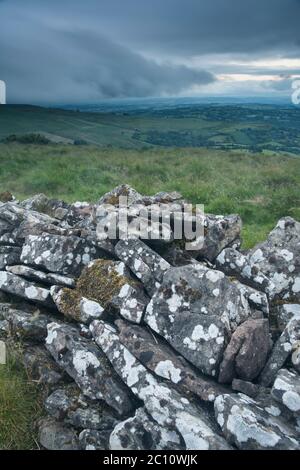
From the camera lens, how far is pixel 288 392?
514 cm

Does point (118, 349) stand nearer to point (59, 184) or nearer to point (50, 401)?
point (50, 401)

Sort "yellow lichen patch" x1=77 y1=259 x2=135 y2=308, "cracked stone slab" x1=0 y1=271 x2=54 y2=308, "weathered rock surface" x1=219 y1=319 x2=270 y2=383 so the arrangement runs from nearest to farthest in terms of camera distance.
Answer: "weathered rock surface" x1=219 y1=319 x2=270 y2=383 < "yellow lichen patch" x1=77 y1=259 x2=135 y2=308 < "cracked stone slab" x1=0 y1=271 x2=54 y2=308

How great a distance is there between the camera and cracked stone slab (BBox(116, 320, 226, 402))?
552cm

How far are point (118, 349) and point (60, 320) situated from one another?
1376 mm

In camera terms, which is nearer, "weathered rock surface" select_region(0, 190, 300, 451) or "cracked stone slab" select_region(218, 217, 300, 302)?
"weathered rock surface" select_region(0, 190, 300, 451)

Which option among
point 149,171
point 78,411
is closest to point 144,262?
point 78,411

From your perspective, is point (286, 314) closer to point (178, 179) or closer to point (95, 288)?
point (95, 288)

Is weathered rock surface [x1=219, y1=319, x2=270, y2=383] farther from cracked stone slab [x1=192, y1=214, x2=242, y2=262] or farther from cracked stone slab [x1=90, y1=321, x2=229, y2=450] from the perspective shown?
cracked stone slab [x1=192, y1=214, x2=242, y2=262]

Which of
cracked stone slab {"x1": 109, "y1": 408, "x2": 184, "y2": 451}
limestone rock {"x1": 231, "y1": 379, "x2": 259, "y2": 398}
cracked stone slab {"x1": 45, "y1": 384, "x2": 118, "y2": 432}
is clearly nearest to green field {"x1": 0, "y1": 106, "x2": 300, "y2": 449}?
cracked stone slab {"x1": 45, "y1": 384, "x2": 118, "y2": 432}

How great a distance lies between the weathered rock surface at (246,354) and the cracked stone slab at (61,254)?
2954 millimetres

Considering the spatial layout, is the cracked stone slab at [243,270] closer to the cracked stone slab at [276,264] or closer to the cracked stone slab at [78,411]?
the cracked stone slab at [276,264]

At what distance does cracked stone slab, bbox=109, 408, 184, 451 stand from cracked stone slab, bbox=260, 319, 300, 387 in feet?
4.71

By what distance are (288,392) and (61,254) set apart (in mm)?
4192

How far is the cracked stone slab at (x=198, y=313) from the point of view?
19.0 ft
